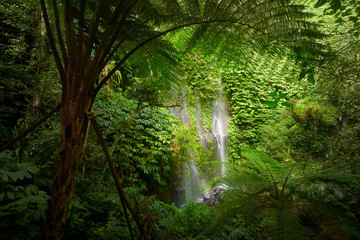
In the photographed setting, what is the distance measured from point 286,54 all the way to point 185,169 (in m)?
3.52

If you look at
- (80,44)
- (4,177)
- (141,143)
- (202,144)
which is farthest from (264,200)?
(202,144)

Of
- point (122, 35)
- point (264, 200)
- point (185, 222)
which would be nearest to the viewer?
point (264, 200)

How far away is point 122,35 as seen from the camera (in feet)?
3.99

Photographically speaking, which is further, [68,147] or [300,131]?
[300,131]

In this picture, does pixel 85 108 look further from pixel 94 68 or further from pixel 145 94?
pixel 145 94

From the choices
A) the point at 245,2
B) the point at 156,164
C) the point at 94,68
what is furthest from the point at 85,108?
the point at 156,164

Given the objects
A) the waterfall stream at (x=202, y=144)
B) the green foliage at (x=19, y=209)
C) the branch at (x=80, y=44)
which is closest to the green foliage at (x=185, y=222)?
the waterfall stream at (x=202, y=144)

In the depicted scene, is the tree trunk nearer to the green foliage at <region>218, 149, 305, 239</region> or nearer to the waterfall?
the green foliage at <region>218, 149, 305, 239</region>

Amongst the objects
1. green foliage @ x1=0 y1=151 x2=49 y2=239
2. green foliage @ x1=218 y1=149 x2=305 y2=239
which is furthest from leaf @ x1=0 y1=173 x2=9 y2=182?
green foliage @ x1=218 y1=149 x2=305 y2=239

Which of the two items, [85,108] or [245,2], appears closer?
[85,108]

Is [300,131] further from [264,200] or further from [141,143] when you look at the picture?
[264,200]

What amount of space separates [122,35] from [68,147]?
0.90 m

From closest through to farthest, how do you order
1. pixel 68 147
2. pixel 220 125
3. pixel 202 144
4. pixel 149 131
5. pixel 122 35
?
pixel 68 147
pixel 122 35
pixel 149 131
pixel 202 144
pixel 220 125

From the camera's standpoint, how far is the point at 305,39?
3.36 ft
